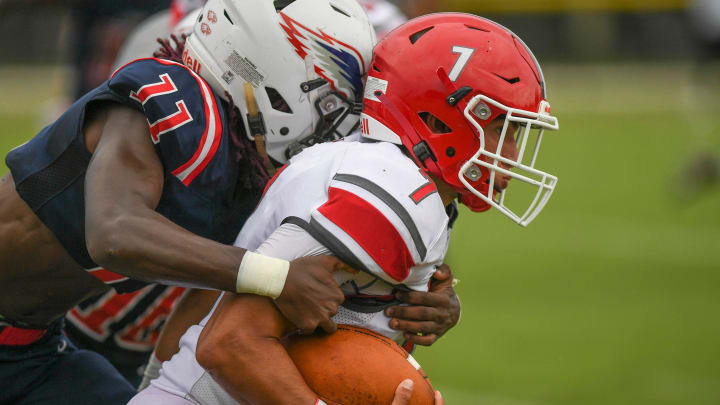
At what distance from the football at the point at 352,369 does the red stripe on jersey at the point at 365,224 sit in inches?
9.2

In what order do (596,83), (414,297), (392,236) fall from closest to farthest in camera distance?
(392,236) → (414,297) → (596,83)

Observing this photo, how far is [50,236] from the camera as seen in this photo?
8.86ft

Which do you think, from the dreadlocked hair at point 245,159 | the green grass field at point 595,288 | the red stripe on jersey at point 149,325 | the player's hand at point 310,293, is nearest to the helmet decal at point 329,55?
the dreadlocked hair at point 245,159

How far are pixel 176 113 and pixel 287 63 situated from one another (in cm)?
42

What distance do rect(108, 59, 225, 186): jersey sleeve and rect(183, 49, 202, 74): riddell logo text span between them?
0.18 metres

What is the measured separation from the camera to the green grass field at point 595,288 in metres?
5.57

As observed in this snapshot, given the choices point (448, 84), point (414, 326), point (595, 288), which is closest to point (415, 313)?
point (414, 326)

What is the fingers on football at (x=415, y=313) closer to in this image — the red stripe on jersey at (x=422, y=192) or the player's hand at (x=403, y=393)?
the player's hand at (x=403, y=393)

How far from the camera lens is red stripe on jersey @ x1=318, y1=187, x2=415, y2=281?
2.26 metres

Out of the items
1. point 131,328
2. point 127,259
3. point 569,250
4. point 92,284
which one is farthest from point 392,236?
point 569,250

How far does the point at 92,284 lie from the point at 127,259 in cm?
52

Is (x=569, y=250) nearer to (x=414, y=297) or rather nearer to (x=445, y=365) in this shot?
(x=445, y=365)

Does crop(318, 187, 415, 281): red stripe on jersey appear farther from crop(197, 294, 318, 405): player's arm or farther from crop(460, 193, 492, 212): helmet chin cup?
crop(460, 193, 492, 212): helmet chin cup

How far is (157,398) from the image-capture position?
2428 mm
